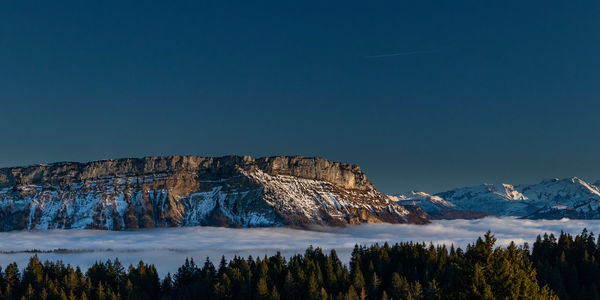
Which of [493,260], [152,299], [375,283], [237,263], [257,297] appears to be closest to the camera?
[493,260]

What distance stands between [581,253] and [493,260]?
184m

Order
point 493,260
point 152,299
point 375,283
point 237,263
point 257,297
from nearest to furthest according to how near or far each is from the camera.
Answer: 1. point 493,260
2. point 257,297
3. point 375,283
4. point 152,299
5. point 237,263

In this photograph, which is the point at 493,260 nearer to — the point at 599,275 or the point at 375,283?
the point at 375,283

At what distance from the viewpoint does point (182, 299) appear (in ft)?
571

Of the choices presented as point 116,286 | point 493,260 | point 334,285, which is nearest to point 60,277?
point 116,286

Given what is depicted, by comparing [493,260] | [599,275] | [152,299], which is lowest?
[152,299]

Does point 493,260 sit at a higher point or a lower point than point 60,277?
higher

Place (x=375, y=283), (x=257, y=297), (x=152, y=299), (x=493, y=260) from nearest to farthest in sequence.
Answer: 1. (x=493, y=260)
2. (x=257, y=297)
3. (x=375, y=283)
4. (x=152, y=299)

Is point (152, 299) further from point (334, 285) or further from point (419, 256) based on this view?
point (419, 256)

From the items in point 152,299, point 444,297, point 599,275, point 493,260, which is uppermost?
point 493,260

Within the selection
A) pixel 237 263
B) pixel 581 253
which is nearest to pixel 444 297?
pixel 237 263

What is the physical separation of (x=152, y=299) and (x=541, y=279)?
4658 inches

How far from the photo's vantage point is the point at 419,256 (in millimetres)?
194625

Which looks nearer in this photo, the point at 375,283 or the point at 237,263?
the point at 375,283
